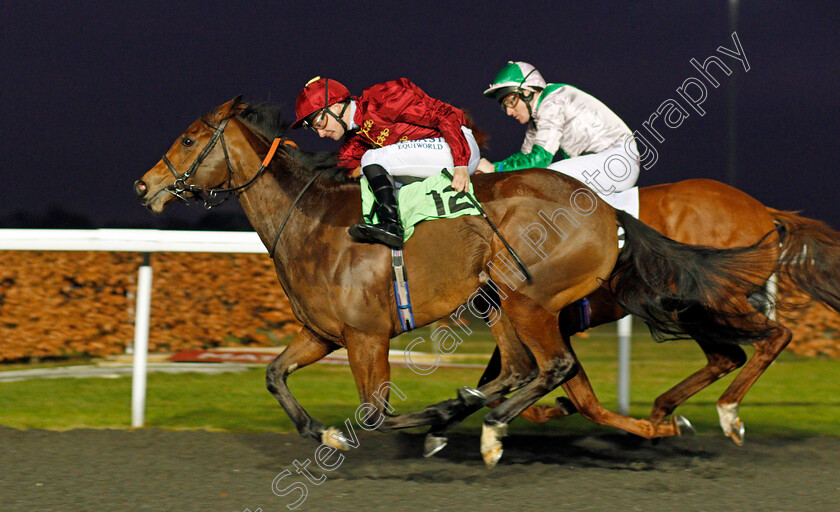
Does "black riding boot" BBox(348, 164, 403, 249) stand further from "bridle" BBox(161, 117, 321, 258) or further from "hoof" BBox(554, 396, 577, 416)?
"hoof" BBox(554, 396, 577, 416)

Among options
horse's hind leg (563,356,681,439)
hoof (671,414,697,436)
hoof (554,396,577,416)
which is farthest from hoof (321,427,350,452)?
hoof (671,414,697,436)

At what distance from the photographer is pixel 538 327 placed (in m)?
3.66

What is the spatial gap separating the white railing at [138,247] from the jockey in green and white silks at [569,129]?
987mm

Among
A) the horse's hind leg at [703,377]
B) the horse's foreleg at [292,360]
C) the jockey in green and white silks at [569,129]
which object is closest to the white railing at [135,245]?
the horse's foreleg at [292,360]

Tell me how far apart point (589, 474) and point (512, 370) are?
68 cm

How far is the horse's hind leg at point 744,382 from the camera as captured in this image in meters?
4.11

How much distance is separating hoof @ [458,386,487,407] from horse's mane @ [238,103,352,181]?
1129 mm

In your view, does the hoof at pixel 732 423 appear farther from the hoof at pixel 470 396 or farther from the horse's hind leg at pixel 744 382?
the hoof at pixel 470 396

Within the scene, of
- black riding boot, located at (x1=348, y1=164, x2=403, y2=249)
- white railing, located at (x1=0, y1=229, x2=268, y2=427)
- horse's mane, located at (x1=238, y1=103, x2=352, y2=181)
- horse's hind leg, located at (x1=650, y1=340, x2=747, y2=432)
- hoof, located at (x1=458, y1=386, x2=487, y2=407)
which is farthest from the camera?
white railing, located at (x1=0, y1=229, x2=268, y2=427)

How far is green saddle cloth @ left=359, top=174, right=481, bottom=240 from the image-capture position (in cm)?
361

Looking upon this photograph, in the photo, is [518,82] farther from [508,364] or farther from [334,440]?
[334,440]

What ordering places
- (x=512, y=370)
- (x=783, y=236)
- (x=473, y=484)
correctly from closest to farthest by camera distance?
(x=473, y=484) → (x=512, y=370) → (x=783, y=236)

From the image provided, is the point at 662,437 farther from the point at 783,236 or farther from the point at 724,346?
the point at 783,236

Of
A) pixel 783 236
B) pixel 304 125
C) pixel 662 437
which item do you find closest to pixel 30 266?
pixel 304 125
